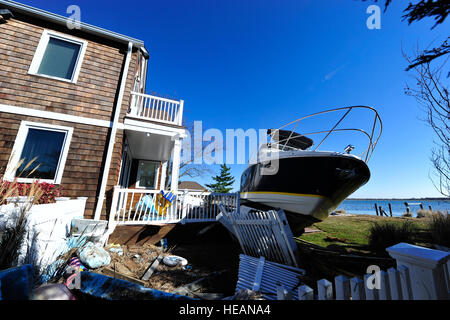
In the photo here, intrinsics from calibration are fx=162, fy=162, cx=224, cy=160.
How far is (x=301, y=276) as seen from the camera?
2.60 m

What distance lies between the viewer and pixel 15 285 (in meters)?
1.08

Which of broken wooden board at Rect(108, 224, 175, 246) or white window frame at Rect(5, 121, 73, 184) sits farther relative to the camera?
broken wooden board at Rect(108, 224, 175, 246)

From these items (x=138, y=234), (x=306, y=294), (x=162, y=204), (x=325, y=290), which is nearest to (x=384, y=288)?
(x=325, y=290)

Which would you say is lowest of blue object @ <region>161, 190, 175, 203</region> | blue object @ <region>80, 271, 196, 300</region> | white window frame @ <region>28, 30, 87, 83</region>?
blue object @ <region>80, 271, 196, 300</region>

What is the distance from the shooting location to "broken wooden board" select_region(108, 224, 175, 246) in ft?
14.8

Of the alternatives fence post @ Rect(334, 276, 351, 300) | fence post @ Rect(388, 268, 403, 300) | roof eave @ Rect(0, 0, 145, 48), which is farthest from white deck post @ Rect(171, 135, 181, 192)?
fence post @ Rect(388, 268, 403, 300)

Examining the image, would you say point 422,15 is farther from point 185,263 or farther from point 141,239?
point 141,239

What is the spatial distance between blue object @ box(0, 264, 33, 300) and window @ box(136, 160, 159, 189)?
8.26 meters

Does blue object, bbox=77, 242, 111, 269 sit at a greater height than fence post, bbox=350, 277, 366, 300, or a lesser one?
lesser

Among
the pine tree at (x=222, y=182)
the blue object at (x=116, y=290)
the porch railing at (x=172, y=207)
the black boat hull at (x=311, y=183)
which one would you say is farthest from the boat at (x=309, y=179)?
the pine tree at (x=222, y=182)

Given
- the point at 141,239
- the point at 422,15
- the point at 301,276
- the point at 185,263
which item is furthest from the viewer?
the point at 141,239

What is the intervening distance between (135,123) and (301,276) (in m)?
6.00

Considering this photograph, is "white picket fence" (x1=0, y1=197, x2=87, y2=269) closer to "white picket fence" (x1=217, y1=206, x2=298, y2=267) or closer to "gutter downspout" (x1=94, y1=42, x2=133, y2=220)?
"gutter downspout" (x1=94, y1=42, x2=133, y2=220)
